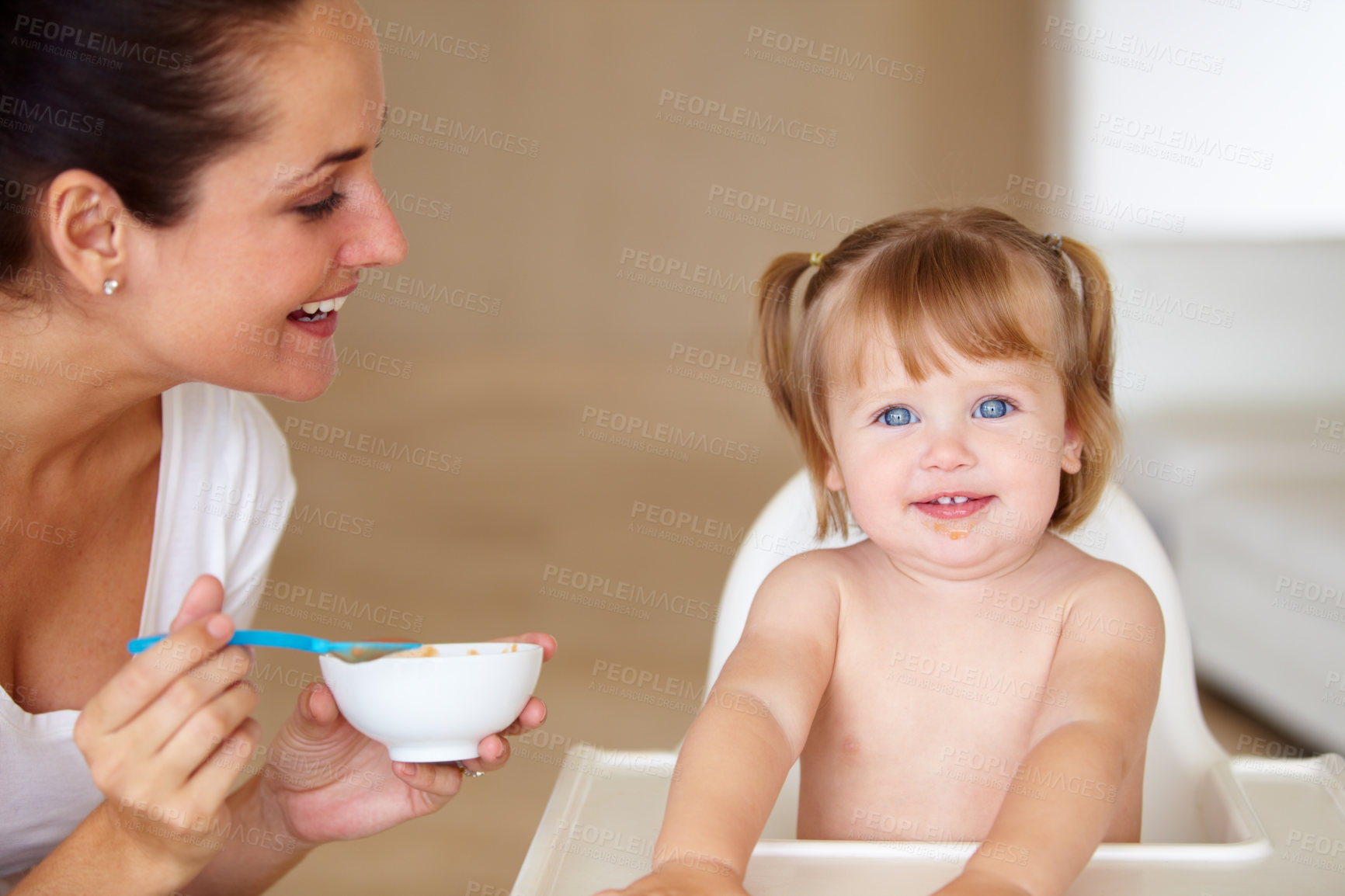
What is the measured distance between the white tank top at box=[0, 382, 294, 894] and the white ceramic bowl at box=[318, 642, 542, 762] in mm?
403

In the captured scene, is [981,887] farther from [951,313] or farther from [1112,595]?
[951,313]

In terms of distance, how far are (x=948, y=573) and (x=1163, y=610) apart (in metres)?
0.28

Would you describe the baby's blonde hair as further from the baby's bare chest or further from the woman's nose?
the woman's nose

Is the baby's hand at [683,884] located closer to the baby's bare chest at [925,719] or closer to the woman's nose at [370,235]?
the baby's bare chest at [925,719]

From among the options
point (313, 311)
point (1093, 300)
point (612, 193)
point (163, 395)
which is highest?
point (612, 193)

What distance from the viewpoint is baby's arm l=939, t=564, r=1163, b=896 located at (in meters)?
0.86

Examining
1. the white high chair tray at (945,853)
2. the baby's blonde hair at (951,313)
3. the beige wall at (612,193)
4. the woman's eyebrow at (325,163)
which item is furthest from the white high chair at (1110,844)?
the beige wall at (612,193)

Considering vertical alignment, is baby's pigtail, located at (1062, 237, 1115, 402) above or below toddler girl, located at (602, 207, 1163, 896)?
above

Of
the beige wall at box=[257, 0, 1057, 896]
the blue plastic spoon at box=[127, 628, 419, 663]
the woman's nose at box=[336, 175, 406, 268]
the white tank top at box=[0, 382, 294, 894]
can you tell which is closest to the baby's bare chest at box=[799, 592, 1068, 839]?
the blue plastic spoon at box=[127, 628, 419, 663]

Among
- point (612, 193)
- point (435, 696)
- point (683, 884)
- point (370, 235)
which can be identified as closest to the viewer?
point (683, 884)

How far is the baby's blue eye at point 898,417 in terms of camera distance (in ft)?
3.68

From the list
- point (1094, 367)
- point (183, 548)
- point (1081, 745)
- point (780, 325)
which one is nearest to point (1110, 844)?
point (1081, 745)

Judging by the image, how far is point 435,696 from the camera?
0.94m

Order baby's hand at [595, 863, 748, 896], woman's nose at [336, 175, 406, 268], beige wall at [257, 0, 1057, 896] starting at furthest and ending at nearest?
beige wall at [257, 0, 1057, 896] → woman's nose at [336, 175, 406, 268] → baby's hand at [595, 863, 748, 896]
